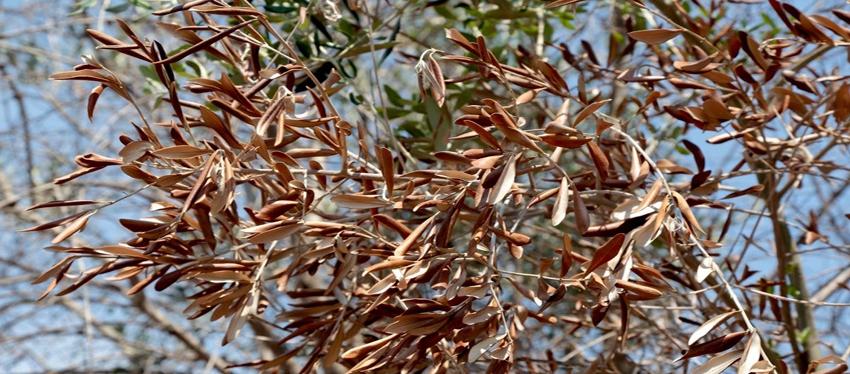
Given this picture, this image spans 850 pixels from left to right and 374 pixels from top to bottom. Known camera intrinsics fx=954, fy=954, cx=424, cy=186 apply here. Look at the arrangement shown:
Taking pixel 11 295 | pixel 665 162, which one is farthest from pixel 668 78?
pixel 11 295

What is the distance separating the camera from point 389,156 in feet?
3.10

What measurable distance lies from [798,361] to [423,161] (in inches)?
25.5

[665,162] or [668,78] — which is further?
[665,162]

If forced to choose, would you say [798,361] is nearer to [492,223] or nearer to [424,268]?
[492,223]

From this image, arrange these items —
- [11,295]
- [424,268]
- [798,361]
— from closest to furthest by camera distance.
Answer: [424,268] → [798,361] → [11,295]

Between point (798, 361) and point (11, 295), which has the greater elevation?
point (798, 361)

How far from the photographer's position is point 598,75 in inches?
61.4

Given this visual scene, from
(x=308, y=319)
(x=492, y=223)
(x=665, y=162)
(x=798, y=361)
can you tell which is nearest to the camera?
(x=492, y=223)

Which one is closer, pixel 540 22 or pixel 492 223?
pixel 492 223

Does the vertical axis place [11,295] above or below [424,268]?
below

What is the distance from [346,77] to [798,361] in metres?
0.81

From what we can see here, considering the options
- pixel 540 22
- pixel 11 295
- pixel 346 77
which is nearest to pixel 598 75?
pixel 540 22

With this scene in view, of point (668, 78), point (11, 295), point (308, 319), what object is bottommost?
point (11, 295)

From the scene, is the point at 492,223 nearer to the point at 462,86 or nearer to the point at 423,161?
the point at 423,161
